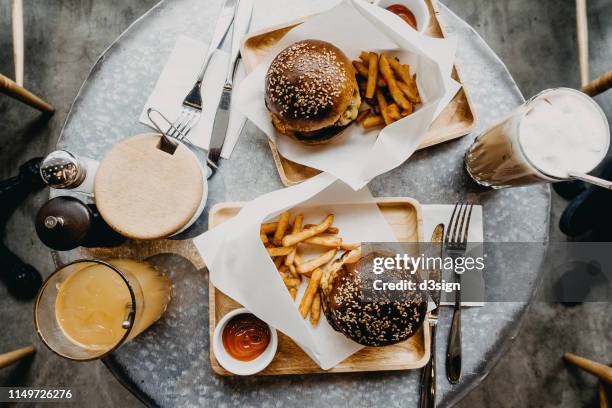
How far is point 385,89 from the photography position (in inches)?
57.7

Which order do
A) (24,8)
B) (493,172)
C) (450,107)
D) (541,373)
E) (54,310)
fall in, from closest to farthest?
(54,310) → (493,172) → (450,107) → (541,373) → (24,8)

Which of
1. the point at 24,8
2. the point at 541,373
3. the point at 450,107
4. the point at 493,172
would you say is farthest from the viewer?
the point at 24,8

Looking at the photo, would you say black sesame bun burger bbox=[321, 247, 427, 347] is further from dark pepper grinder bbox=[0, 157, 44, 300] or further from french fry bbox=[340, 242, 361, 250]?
dark pepper grinder bbox=[0, 157, 44, 300]

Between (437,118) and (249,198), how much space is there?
2.15 ft

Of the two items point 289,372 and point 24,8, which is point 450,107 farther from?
point 24,8

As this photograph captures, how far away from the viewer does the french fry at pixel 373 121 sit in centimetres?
145

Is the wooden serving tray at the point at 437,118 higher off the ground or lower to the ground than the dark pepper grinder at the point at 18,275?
higher

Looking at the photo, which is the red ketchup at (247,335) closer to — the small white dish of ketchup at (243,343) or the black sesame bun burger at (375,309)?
the small white dish of ketchup at (243,343)

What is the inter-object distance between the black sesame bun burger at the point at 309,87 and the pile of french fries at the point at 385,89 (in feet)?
0.24

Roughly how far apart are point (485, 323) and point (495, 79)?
79 centimetres

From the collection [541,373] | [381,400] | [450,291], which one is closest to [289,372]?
[381,400]

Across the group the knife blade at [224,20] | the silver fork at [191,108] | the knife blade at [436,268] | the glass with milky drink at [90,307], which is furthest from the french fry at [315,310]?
the knife blade at [224,20]

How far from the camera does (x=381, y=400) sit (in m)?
1.42

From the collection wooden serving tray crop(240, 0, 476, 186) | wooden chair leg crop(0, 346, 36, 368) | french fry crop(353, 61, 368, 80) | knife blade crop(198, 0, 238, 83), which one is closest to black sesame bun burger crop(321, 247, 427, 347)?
wooden serving tray crop(240, 0, 476, 186)
